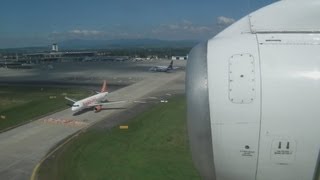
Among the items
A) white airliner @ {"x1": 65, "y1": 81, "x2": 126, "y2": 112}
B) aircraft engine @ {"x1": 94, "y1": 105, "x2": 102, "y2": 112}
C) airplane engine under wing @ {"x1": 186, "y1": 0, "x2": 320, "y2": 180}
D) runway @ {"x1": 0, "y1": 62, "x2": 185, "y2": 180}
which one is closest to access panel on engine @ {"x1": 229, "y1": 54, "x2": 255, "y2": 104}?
airplane engine under wing @ {"x1": 186, "y1": 0, "x2": 320, "y2": 180}

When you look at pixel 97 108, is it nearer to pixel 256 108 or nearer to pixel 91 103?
pixel 91 103

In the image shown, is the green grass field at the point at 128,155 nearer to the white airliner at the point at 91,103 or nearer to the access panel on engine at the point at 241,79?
the white airliner at the point at 91,103

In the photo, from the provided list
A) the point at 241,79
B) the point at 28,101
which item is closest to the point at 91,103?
the point at 28,101

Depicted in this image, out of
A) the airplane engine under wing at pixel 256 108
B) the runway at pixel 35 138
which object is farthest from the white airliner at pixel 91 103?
the airplane engine under wing at pixel 256 108

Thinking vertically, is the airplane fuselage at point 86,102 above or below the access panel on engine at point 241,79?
below

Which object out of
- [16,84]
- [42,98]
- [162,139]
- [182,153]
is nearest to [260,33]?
[182,153]

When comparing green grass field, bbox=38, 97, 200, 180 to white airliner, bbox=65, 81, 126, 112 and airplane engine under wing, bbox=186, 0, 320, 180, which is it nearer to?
white airliner, bbox=65, 81, 126, 112
